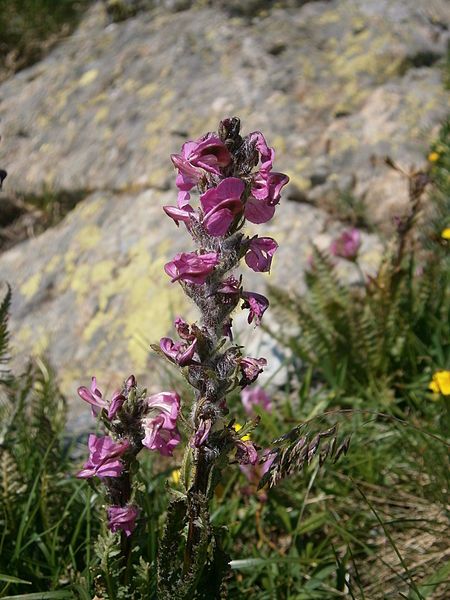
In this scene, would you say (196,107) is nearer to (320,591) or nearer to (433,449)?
(433,449)

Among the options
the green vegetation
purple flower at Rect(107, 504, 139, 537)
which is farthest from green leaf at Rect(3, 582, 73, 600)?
purple flower at Rect(107, 504, 139, 537)

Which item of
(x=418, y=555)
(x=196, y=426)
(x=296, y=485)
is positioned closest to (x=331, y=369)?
(x=296, y=485)

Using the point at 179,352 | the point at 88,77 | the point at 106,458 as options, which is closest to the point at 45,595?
the point at 106,458

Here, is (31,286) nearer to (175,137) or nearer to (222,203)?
(175,137)

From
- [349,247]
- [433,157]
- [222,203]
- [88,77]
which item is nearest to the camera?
[222,203]

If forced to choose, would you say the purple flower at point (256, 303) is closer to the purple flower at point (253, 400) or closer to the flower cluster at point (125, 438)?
the flower cluster at point (125, 438)

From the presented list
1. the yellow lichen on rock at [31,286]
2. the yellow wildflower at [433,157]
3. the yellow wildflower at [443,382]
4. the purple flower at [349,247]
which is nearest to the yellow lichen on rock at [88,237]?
the yellow lichen on rock at [31,286]
